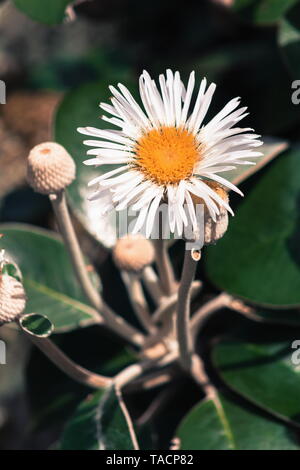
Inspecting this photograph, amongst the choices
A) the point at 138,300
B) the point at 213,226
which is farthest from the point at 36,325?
the point at 138,300

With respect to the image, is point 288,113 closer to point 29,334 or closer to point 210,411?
point 210,411

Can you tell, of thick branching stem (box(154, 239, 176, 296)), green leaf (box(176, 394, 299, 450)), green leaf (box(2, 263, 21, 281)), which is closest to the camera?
green leaf (box(2, 263, 21, 281))

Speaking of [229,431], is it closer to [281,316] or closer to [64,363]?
[281,316]

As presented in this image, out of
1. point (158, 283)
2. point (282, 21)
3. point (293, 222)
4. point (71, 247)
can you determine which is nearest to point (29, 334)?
point (71, 247)

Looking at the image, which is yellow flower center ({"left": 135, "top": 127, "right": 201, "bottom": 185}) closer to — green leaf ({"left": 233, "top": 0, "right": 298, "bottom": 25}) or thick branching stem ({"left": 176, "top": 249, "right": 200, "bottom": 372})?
thick branching stem ({"left": 176, "top": 249, "right": 200, "bottom": 372})

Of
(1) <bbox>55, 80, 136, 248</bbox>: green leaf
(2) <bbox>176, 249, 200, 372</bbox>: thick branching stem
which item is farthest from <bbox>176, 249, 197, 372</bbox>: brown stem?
(1) <bbox>55, 80, 136, 248</bbox>: green leaf

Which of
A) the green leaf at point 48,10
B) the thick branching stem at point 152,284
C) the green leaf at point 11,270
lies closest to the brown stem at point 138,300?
the thick branching stem at point 152,284
